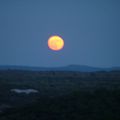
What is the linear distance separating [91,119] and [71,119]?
1719 millimetres

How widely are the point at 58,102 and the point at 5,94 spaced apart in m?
18.6

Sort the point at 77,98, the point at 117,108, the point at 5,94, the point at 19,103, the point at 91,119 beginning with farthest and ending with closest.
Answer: the point at 5,94, the point at 19,103, the point at 77,98, the point at 117,108, the point at 91,119

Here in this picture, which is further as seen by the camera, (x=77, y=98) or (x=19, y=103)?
(x=19, y=103)

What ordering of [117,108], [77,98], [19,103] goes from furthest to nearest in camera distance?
[19,103] → [77,98] → [117,108]

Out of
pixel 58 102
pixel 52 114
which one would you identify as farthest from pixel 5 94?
pixel 52 114

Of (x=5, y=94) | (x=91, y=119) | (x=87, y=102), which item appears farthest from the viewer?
(x=5, y=94)

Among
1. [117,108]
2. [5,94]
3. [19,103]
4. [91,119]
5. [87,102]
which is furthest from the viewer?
[5,94]

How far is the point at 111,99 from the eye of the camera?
29953mm

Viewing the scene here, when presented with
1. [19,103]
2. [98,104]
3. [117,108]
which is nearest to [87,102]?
[98,104]

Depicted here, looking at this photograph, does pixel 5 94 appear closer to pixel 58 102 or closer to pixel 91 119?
pixel 58 102

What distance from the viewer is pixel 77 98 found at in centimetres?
3152

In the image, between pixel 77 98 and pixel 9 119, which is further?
pixel 77 98

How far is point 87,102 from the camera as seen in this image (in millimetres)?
29484

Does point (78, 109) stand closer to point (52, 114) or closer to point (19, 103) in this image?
point (52, 114)
